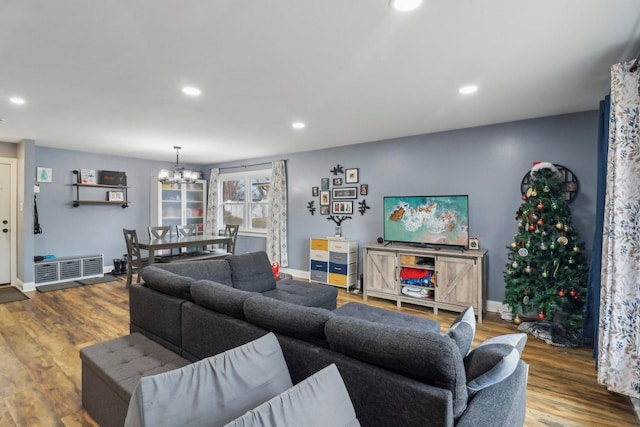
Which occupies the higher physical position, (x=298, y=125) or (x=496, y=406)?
(x=298, y=125)

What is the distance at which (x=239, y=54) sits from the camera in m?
2.23

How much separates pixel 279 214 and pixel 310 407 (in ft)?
17.5

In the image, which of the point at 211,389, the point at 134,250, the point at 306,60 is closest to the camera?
the point at 211,389

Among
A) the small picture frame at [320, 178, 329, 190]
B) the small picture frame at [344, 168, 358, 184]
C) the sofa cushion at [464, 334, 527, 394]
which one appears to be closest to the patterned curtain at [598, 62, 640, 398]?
the sofa cushion at [464, 334, 527, 394]

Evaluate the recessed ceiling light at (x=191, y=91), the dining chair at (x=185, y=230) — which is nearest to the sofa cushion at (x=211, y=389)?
the recessed ceiling light at (x=191, y=91)

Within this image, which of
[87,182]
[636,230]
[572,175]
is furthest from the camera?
[87,182]

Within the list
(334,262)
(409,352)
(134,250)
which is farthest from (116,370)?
(134,250)

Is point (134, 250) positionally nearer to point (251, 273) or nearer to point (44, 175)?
point (44, 175)

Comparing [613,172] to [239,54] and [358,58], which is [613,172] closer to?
[358,58]

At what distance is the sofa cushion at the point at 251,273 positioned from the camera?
3.29 metres

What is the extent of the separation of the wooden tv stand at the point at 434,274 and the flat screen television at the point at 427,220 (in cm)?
17

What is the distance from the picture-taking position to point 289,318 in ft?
5.16

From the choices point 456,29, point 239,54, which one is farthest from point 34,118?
point 456,29

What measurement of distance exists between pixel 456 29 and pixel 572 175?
107 inches
